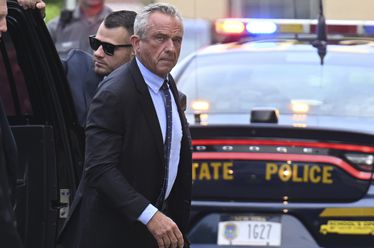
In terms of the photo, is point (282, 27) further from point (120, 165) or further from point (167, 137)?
point (120, 165)

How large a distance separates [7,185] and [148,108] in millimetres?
817

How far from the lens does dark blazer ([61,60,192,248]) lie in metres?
3.91

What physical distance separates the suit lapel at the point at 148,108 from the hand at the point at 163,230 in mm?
222

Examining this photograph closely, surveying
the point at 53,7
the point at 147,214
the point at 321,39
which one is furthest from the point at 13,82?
the point at 53,7

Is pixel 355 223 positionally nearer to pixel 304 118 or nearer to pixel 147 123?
pixel 304 118

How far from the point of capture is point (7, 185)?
3.31 metres

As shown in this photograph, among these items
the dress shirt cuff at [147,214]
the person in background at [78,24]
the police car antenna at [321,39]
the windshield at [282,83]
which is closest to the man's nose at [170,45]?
the dress shirt cuff at [147,214]

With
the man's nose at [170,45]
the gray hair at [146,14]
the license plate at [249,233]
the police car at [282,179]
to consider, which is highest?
the gray hair at [146,14]

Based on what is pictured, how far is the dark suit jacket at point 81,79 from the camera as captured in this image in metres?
4.80

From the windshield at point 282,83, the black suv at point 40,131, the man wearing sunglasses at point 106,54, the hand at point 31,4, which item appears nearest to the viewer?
the hand at point 31,4

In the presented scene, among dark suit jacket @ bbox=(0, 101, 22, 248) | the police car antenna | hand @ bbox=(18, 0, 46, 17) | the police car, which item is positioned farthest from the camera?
the police car antenna

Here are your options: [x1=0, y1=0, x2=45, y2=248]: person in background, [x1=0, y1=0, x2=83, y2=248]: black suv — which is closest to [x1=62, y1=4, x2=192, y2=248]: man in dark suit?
[x1=0, y1=0, x2=83, y2=248]: black suv

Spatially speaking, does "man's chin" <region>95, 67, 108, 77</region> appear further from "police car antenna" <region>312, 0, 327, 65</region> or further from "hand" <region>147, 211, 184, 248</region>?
"police car antenna" <region>312, 0, 327, 65</region>

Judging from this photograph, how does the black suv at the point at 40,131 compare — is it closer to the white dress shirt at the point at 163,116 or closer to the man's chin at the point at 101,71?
the man's chin at the point at 101,71
